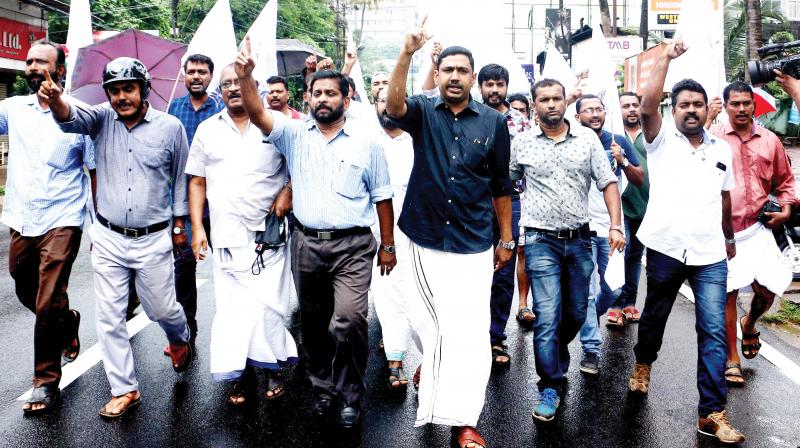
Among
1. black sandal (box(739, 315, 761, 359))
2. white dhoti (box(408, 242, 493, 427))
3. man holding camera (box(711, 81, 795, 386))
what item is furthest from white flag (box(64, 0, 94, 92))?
black sandal (box(739, 315, 761, 359))

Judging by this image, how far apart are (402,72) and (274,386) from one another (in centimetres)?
219

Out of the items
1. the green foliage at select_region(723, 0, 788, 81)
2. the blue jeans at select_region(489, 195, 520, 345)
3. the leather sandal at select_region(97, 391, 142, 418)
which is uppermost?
the green foliage at select_region(723, 0, 788, 81)

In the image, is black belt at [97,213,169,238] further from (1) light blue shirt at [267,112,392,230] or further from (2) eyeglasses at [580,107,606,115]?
(2) eyeglasses at [580,107,606,115]

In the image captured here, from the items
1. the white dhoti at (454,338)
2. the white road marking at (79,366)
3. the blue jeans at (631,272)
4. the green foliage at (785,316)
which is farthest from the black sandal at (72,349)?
the green foliage at (785,316)

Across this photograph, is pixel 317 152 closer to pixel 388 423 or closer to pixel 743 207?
pixel 388 423

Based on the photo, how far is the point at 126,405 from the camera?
4.36 meters

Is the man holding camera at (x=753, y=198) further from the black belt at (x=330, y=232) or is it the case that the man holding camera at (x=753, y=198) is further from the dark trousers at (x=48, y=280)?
the dark trousers at (x=48, y=280)

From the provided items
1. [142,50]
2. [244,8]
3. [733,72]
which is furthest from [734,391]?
[244,8]

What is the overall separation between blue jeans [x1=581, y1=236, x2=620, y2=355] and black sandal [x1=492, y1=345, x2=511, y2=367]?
21.6 inches

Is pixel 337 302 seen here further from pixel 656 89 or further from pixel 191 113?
pixel 191 113

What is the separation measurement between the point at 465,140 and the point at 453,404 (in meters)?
1.40

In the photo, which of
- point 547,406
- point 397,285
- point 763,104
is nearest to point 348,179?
point 397,285

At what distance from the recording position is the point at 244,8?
36094mm

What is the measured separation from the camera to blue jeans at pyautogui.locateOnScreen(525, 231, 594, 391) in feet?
14.7
